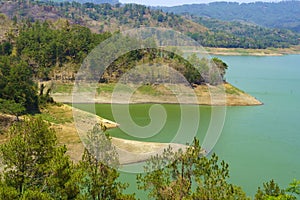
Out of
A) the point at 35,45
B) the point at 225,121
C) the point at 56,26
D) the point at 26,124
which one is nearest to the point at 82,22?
the point at 56,26

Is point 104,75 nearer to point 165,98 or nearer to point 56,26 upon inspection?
point 165,98

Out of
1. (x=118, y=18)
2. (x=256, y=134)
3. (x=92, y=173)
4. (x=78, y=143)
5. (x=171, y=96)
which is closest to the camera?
(x=92, y=173)

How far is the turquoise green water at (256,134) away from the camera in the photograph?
16547 mm

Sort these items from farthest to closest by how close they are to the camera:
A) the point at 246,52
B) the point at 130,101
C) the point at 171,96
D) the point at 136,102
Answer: the point at 246,52, the point at 171,96, the point at 136,102, the point at 130,101

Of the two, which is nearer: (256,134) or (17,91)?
(17,91)

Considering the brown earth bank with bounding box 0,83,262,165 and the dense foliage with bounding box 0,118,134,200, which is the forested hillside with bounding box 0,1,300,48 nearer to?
the brown earth bank with bounding box 0,83,262,165

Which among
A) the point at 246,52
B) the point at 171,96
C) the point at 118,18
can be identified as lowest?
the point at 171,96

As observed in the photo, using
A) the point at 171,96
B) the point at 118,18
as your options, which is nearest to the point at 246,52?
the point at 118,18

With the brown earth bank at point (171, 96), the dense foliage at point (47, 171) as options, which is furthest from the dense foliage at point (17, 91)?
the dense foliage at point (47, 171)

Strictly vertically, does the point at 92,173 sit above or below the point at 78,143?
above

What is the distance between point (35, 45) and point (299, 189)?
3104 centimetres

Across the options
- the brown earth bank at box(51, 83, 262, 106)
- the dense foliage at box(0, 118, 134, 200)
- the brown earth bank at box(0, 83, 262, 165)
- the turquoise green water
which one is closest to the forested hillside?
the brown earth bank at box(51, 83, 262, 106)

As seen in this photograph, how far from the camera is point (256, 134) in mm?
22891

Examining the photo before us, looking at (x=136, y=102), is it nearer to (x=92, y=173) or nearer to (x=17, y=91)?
(x=17, y=91)
